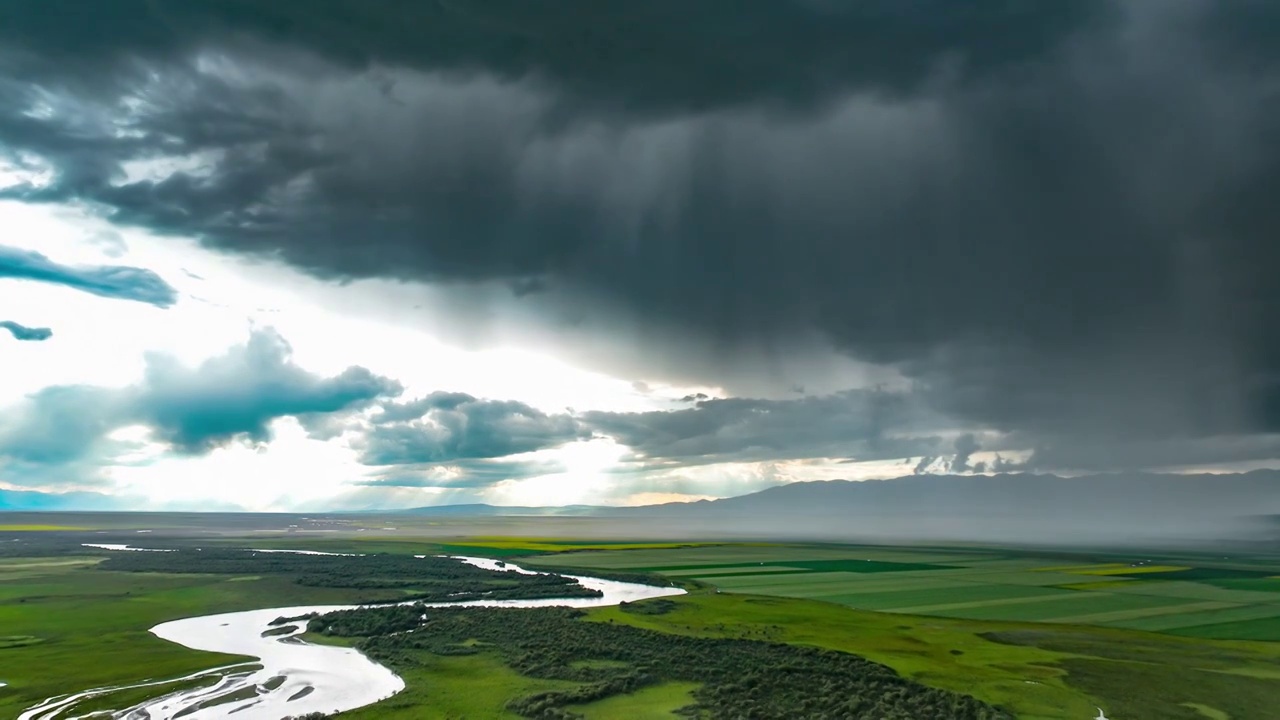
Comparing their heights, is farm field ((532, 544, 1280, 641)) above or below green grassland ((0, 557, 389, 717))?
above

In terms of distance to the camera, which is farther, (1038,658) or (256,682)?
(1038,658)

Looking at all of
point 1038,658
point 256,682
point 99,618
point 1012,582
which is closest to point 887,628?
point 1038,658

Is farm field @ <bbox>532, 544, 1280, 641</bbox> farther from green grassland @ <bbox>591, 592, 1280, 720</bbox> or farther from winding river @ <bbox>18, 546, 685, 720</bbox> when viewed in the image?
winding river @ <bbox>18, 546, 685, 720</bbox>


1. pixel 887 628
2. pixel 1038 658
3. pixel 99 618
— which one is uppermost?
pixel 1038 658

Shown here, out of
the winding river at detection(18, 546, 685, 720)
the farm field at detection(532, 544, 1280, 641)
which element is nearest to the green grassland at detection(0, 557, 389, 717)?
the winding river at detection(18, 546, 685, 720)

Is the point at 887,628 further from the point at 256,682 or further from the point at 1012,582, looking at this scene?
the point at 256,682

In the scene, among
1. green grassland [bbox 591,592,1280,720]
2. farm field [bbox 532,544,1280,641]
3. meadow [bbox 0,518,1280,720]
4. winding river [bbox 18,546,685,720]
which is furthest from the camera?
farm field [bbox 532,544,1280,641]
